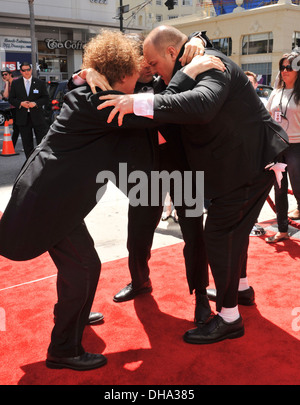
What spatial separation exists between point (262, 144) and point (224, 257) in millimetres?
657

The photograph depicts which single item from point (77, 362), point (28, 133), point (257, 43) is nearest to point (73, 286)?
point (77, 362)

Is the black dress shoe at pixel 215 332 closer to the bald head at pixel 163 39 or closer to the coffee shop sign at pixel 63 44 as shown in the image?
the bald head at pixel 163 39

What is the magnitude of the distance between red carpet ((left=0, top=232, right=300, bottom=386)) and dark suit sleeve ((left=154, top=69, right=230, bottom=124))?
4.21 feet

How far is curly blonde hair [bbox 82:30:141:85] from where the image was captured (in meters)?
2.01

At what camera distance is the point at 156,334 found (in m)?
2.58

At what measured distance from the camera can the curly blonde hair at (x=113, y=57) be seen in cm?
201

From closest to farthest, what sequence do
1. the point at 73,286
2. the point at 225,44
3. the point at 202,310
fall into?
the point at 73,286, the point at 202,310, the point at 225,44

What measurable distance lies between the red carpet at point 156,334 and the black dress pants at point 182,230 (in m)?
0.31

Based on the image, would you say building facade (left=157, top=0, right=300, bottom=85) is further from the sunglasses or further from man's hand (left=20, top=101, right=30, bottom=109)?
the sunglasses

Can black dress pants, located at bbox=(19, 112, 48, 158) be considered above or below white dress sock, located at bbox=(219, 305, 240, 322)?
above

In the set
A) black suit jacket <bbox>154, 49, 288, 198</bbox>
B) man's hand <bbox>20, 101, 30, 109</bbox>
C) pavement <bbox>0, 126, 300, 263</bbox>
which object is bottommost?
pavement <bbox>0, 126, 300, 263</bbox>

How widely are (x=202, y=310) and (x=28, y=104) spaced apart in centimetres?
616

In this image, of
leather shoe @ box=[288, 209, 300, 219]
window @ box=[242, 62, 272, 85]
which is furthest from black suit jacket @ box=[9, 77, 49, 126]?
window @ box=[242, 62, 272, 85]

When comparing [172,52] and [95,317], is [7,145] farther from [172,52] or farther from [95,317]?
[172,52]
